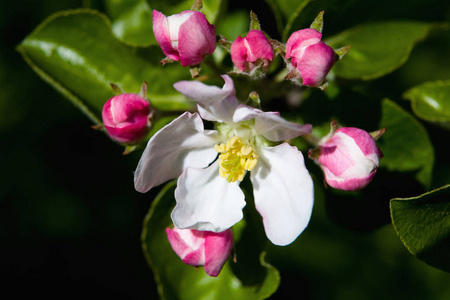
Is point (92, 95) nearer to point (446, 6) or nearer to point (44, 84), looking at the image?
point (44, 84)

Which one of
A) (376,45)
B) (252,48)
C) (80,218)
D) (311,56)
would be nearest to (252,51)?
(252,48)

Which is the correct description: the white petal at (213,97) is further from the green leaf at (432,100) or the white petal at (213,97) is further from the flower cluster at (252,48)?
the green leaf at (432,100)

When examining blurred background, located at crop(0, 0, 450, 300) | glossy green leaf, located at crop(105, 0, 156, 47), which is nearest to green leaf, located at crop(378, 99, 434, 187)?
blurred background, located at crop(0, 0, 450, 300)

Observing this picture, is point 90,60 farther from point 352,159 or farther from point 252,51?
point 352,159

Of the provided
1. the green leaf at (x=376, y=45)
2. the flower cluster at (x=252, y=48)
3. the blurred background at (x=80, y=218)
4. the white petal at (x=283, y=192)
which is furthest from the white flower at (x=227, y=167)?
the blurred background at (x=80, y=218)

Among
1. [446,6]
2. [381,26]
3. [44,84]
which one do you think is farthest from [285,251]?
[44,84]

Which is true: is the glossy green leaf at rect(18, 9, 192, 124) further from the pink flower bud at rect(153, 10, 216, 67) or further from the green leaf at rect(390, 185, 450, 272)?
the green leaf at rect(390, 185, 450, 272)
